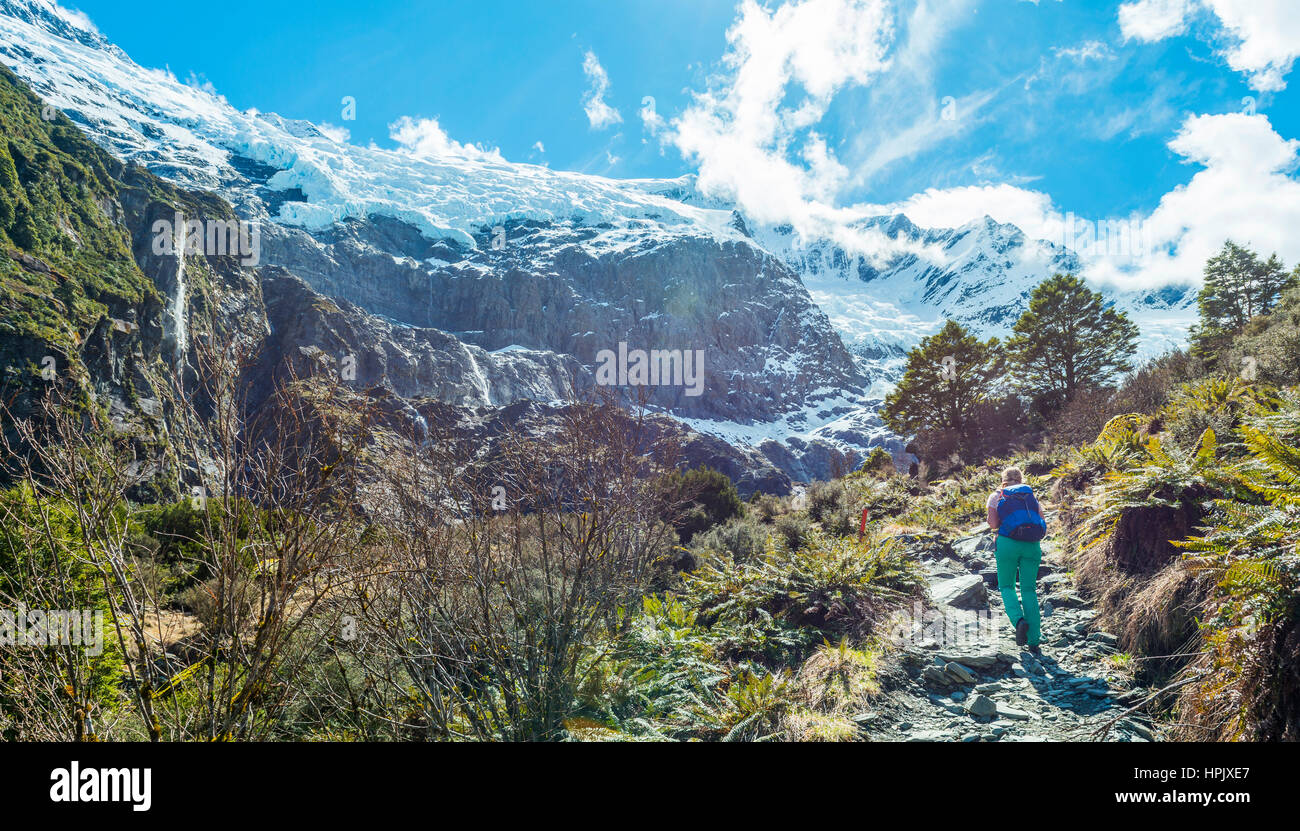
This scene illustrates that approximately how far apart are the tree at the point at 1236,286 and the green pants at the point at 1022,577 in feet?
108

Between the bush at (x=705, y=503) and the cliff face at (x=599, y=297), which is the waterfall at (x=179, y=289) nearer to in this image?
the bush at (x=705, y=503)

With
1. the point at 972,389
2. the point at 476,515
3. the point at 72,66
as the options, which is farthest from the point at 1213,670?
the point at 72,66

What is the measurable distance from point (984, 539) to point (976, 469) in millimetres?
8939

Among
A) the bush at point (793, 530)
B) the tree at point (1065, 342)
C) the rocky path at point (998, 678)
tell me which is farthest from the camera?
the tree at point (1065, 342)

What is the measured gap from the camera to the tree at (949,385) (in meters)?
23.1

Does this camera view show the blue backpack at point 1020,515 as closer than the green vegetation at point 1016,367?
Yes

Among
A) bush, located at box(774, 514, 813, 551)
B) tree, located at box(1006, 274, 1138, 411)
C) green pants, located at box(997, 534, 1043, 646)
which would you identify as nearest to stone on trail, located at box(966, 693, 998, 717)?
green pants, located at box(997, 534, 1043, 646)

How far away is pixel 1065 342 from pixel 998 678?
24.7 m

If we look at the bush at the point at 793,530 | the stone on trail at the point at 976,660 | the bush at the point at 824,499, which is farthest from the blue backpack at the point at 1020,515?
the bush at the point at 824,499

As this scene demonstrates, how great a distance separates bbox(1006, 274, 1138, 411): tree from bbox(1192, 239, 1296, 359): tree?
825 centimetres

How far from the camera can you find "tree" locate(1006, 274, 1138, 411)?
918 inches

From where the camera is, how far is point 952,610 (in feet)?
20.4

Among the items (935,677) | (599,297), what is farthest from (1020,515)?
(599,297)
